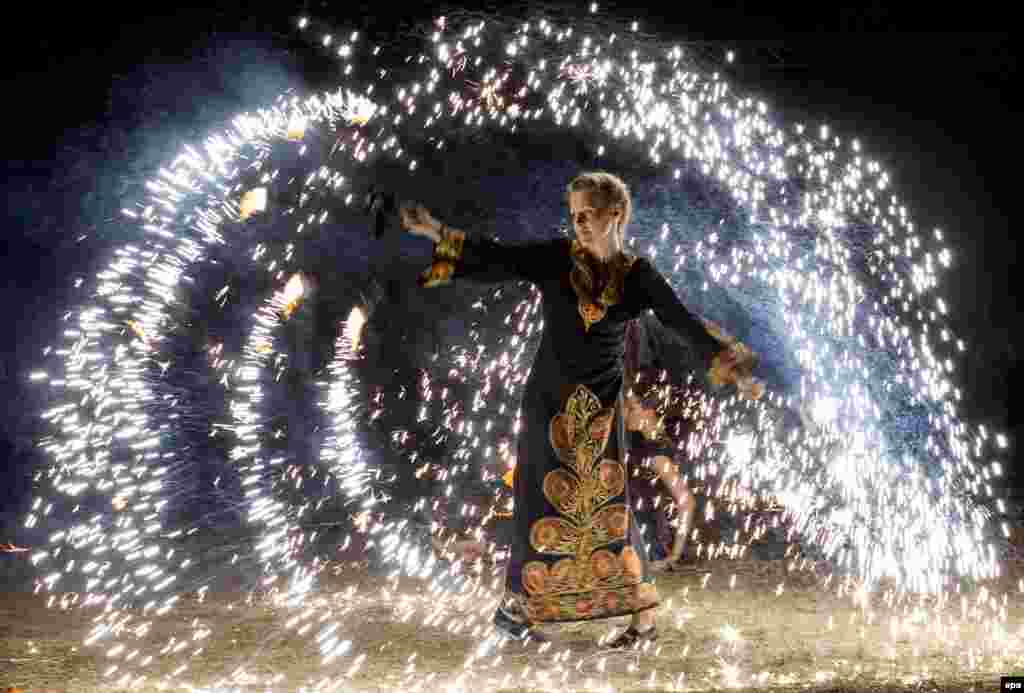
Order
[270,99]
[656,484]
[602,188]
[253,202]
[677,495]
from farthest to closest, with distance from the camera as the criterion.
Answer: [253,202], [270,99], [656,484], [677,495], [602,188]

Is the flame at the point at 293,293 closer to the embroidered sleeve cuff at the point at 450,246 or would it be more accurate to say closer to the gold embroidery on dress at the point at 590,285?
the embroidered sleeve cuff at the point at 450,246

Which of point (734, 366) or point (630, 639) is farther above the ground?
point (734, 366)

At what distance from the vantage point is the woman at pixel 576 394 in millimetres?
3799

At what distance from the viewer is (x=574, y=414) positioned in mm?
3809


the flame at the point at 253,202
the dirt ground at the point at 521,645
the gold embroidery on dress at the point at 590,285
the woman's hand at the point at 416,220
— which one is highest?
the flame at the point at 253,202

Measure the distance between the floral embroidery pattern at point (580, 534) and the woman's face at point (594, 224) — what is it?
2.06ft

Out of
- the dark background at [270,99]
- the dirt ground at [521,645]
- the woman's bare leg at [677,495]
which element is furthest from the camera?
the dark background at [270,99]

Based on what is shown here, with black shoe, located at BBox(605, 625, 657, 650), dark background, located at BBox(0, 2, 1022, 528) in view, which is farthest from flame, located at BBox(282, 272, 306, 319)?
black shoe, located at BBox(605, 625, 657, 650)

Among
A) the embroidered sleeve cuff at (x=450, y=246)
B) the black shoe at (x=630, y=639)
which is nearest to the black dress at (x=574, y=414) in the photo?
the embroidered sleeve cuff at (x=450, y=246)

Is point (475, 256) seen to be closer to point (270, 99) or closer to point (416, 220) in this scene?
point (416, 220)

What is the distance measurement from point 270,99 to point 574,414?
144 inches

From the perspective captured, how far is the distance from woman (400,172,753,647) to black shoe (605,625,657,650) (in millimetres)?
124

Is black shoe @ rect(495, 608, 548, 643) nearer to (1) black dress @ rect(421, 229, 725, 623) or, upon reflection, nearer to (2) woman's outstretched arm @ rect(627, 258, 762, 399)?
(1) black dress @ rect(421, 229, 725, 623)

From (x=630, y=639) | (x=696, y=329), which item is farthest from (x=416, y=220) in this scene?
(x=630, y=639)
